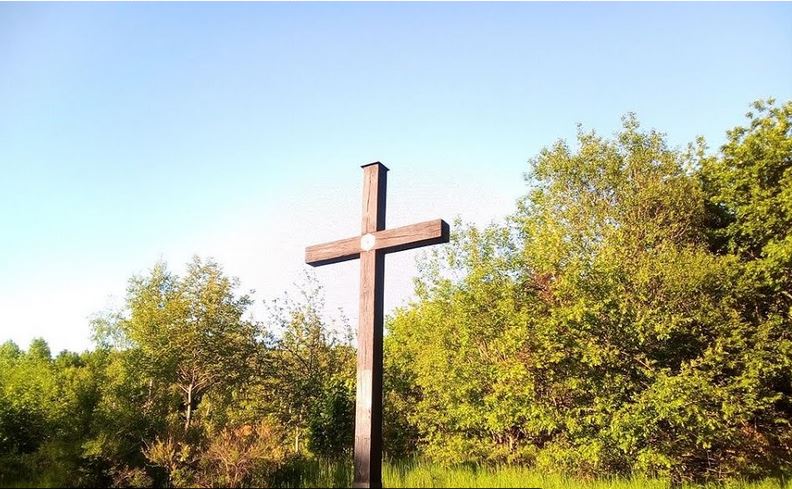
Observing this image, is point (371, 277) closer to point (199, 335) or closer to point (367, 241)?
point (367, 241)

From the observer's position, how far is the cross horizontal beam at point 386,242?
5.67 m

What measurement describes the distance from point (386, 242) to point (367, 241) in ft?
0.93

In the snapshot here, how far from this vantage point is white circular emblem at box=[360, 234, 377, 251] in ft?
20.2

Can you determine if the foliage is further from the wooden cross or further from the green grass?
the wooden cross

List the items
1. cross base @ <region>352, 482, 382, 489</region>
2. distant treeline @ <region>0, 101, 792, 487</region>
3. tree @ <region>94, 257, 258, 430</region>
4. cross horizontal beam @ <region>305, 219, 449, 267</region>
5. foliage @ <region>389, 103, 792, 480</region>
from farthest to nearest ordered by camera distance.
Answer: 1. tree @ <region>94, 257, 258, 430</region>
2. foliage @ <region>389, 103, 792, 480</region>
3. distant treeline @ <region>0, 101, 792, 487</region>
4. cross horizontal beam @ <region>305, 219, 449, 267</region>
5. cross base @ <region>352, 482, 382, 489</region>

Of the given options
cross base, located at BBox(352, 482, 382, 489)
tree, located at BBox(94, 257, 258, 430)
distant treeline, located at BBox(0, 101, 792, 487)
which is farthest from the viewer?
tree, located at BBox(94, 257, 258, 430)

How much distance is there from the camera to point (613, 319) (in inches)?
440

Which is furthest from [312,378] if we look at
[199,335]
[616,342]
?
[616,342]

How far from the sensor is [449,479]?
255 inches

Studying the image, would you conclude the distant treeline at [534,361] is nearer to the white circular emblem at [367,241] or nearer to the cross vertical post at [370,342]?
the cross vertical post at [370,342]

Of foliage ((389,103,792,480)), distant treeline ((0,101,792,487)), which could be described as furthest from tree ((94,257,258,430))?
foliage ((389,103,792,480))

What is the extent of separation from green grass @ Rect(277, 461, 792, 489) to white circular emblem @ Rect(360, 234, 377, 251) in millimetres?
2705

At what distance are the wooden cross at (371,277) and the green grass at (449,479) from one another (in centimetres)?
74

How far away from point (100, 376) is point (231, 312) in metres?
5.00
